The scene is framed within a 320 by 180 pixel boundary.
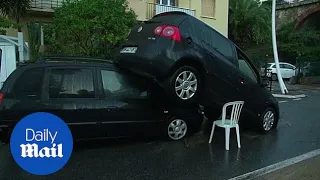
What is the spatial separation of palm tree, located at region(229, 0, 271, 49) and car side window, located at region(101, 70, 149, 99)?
29992 mm

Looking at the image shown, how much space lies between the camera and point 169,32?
609 cm

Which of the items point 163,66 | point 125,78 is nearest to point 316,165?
point 163,66

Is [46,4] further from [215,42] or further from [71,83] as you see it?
[215,42]

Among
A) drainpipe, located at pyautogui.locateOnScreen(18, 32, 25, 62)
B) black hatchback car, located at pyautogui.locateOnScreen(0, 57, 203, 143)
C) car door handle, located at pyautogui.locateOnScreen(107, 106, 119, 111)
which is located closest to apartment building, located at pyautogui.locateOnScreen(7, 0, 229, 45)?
drainpipe, located at pyautogui.locateOnScreen(18, 32, 25, 62)

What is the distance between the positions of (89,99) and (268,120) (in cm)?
413

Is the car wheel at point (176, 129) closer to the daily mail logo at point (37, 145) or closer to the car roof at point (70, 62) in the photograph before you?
the car roof at point (70, 62)

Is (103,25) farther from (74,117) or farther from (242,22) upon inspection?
(242,22)

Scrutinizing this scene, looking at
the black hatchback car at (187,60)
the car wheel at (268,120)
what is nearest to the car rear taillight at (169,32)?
the black hatchback car at (187,60)

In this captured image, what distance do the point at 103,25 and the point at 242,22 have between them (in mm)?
25273

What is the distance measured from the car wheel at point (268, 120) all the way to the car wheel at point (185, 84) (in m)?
2.26

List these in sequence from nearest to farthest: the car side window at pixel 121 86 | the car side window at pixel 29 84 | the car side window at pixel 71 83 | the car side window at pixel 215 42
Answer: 1. the car side window at pixel 29 84
2. the car side window at pixel 71 83
3. the car side window at pixel 121 86
4. the car side window at pixel 215 42

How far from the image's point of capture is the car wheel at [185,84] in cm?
Answer: 602

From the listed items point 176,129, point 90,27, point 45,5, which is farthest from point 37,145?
point 45,5

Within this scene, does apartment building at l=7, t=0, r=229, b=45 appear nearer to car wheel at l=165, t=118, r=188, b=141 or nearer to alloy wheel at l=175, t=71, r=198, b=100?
car wheel at l=165, t=118, r=188, b=141
